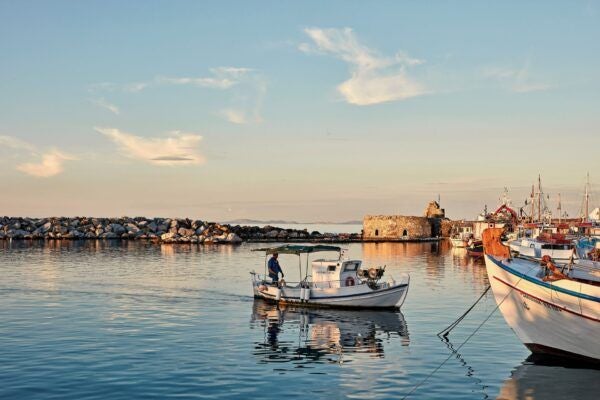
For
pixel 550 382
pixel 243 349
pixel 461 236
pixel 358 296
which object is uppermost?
pixel 461 236

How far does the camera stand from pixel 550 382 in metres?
22.0

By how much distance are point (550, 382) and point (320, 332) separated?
37.7ft

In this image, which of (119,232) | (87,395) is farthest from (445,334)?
(119,232)

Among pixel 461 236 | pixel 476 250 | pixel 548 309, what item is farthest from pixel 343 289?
pixel 461 236

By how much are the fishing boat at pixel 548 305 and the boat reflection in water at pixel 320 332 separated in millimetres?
4860

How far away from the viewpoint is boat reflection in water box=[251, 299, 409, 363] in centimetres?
2609

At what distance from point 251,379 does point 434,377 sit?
6038 mm

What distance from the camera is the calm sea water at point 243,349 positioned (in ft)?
67.8

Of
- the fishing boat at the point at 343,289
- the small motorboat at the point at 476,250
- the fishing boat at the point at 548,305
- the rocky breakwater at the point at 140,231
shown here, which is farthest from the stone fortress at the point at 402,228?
the fishing boat at the point at 548,305

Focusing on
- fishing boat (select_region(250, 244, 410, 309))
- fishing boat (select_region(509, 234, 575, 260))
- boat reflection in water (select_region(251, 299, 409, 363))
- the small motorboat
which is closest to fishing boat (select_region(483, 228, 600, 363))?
boat reflection in water (select_region(251, 299, 409, 363))

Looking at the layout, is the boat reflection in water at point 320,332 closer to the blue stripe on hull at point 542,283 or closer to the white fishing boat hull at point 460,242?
the blue stripe on hull at point 542,283

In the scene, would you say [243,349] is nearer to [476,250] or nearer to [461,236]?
[476,250]

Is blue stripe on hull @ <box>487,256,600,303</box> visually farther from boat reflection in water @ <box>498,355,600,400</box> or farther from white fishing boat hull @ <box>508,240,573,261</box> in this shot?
white fishing boat hull @ <box>508,240,573,261</box>

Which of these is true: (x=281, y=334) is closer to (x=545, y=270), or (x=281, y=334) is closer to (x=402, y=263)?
(x=545, y=270)
